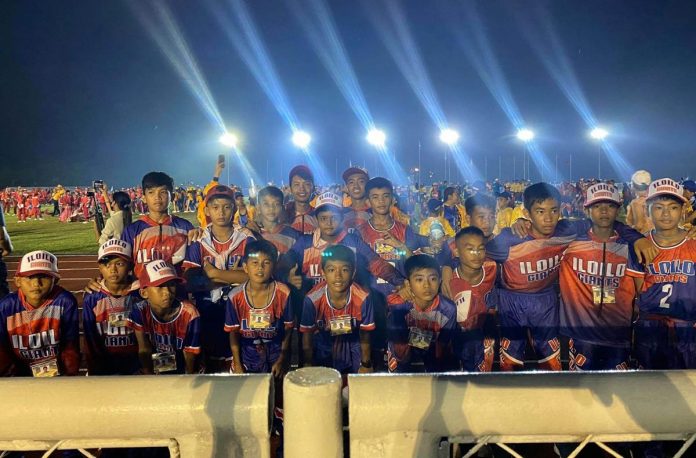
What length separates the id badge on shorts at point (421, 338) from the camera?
4051 millimetres

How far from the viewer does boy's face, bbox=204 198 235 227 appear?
4859 millimetres

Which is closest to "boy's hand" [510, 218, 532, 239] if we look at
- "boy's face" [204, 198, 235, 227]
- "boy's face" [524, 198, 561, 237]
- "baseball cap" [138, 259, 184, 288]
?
"boy's face" [524, 198, 561, 237]

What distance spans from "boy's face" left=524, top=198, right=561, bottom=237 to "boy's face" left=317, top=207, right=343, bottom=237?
199 cm

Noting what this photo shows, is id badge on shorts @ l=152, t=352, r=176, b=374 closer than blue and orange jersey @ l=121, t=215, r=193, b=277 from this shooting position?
Yes

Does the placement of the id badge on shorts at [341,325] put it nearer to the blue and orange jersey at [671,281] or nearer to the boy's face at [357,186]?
the boy's face at [357,186]

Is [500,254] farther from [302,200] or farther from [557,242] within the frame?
[302,200]

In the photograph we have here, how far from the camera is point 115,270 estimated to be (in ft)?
13.4

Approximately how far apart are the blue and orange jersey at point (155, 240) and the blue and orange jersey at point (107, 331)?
84cm

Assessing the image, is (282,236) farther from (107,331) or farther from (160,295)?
(107,331)

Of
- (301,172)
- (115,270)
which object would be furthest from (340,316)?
(301,172)

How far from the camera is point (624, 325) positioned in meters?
4.09

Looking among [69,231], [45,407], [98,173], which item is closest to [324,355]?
[45,407]

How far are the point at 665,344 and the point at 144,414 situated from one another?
4289 mm

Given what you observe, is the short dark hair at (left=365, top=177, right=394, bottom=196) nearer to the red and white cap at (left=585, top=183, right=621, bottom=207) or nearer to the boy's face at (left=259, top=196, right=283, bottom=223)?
the boy's face at (left=259, top=196, right=283, bottom=223)
